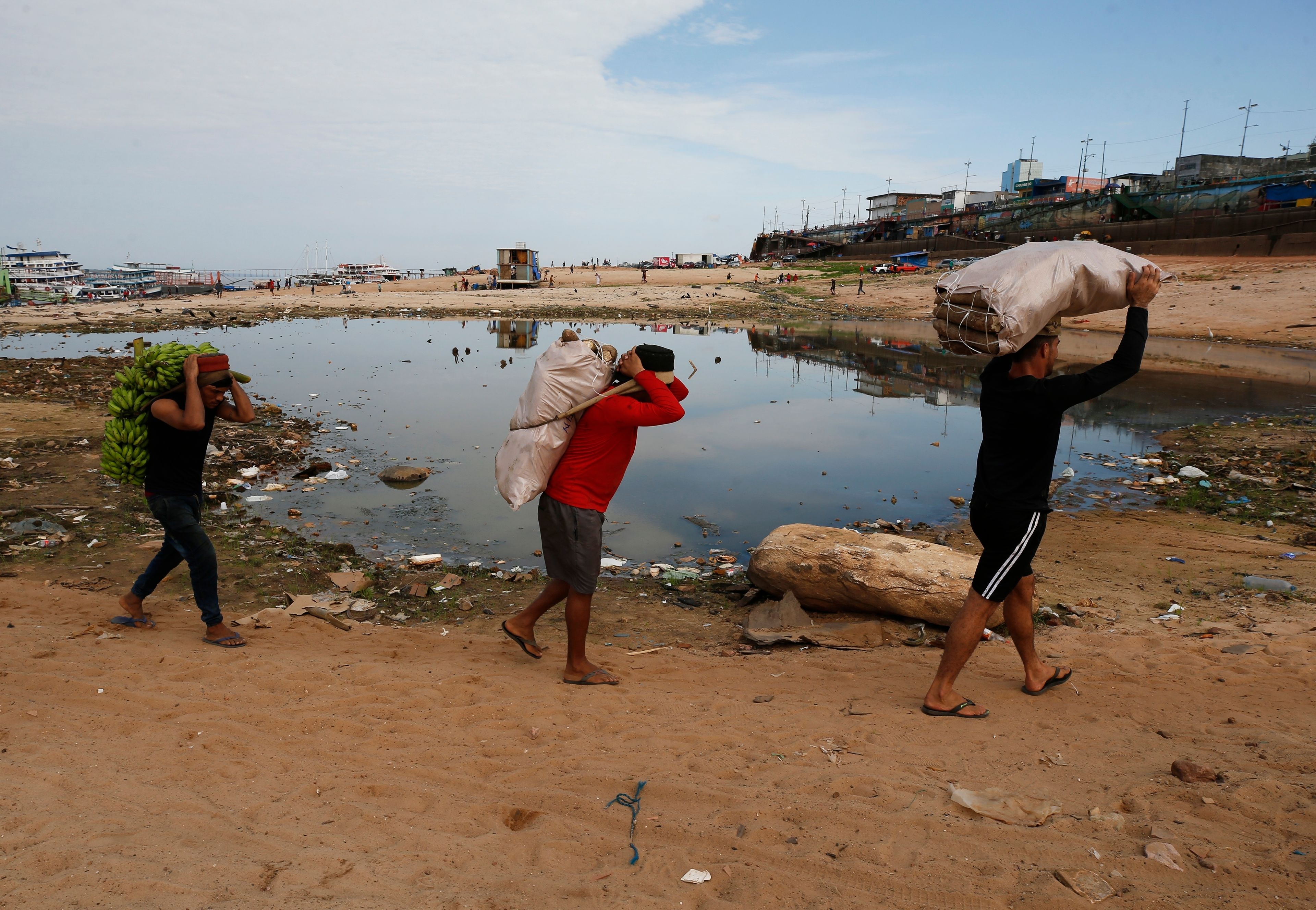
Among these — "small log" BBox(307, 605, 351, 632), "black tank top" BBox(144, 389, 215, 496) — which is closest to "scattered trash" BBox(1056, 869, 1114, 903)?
"small log" BBox(307, 605, 351, 632)

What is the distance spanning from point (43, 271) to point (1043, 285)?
335 ft

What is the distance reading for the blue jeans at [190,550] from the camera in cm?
376

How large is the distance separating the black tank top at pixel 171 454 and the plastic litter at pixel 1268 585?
627 cm

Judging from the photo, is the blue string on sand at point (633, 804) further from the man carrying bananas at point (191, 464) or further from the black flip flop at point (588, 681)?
the man carrying bananas at point (191, 464)

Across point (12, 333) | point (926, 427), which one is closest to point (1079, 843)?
point (926, 427)

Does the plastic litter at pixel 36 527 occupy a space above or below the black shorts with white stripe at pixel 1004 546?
below

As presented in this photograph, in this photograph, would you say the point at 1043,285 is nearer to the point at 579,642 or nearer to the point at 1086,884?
the point at 1086,884

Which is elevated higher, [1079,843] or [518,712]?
[1079,843]

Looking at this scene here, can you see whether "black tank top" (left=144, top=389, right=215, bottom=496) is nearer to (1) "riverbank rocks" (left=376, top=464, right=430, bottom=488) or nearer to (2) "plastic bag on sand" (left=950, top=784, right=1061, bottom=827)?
(2) "plastic bag on sand" (left=950, top=784, right=1061, bottom=827)

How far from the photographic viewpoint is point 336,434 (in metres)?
9.77

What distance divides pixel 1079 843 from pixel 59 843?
3012 millimetres

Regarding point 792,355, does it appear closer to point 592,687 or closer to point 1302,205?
point 592,687

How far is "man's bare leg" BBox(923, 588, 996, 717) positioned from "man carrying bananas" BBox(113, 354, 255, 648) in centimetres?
348

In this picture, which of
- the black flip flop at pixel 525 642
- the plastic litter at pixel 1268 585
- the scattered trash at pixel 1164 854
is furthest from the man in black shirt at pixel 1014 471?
the plastic litter at pixel 1268 585
